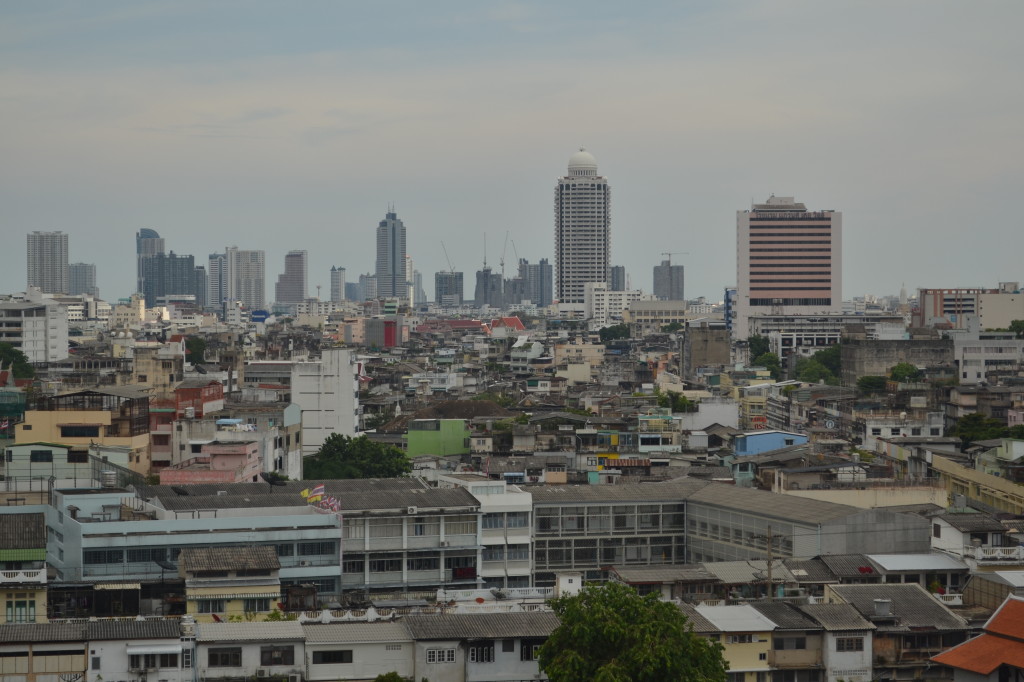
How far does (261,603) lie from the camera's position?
28.0 metres

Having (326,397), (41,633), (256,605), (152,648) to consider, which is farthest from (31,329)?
(152,648)

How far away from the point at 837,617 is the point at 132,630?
36.3 ft

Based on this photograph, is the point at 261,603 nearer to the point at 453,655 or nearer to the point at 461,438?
the point at 453,655

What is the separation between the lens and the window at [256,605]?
91.0 feet

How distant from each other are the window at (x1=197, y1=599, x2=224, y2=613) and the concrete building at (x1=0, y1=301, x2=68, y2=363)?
83676 millimetres

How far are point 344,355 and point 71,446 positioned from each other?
51.0 feet

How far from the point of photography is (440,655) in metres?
25.1

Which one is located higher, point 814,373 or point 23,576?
point 814,373

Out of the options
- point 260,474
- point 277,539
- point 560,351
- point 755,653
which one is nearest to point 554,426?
point 260,474

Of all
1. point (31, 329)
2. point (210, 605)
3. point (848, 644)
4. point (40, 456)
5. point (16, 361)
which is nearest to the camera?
point (848, 644)

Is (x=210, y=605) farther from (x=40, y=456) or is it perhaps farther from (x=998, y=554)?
(x=40, y=456)

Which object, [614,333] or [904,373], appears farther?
[614,333]

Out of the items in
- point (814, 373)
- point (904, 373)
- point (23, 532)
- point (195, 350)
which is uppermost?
point (195, 350)

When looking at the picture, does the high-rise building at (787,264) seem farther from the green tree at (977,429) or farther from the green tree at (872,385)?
the green tree at (977,429)
